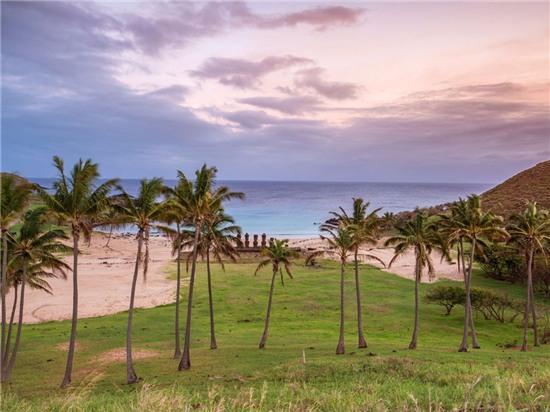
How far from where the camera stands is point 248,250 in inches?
4232

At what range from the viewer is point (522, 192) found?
149625 mm

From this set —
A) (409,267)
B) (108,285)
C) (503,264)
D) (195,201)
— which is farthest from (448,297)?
(108,285)

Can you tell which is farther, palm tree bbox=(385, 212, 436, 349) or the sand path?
the sand path

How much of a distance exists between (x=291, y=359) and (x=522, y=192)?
5575 inches

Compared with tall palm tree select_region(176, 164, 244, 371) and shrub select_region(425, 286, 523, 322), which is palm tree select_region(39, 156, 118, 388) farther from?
shrub select_region(425, 286, 523, 322)

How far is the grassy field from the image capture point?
15273 millimetres

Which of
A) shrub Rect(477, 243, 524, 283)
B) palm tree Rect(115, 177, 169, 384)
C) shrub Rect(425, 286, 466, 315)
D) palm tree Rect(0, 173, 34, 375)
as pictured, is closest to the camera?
palm tree Rect(0, 173, 34, 375)

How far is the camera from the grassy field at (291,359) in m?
15.3

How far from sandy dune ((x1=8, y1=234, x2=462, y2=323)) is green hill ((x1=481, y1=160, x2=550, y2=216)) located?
46.4m

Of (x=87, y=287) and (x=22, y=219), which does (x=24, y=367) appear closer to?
(x=22, y=219)

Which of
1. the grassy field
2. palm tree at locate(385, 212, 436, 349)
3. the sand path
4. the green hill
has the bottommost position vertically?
the grassy field

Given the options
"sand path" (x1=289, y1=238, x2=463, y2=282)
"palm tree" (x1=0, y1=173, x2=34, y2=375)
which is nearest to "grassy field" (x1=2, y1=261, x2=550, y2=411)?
"sand path" (x1=289, y1=238, x2=463, y2=282)

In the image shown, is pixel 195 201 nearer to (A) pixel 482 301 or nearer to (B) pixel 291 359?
(B) pixel 291 359

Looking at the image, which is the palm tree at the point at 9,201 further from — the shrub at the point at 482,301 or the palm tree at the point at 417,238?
the shrub at the point at 482,301
